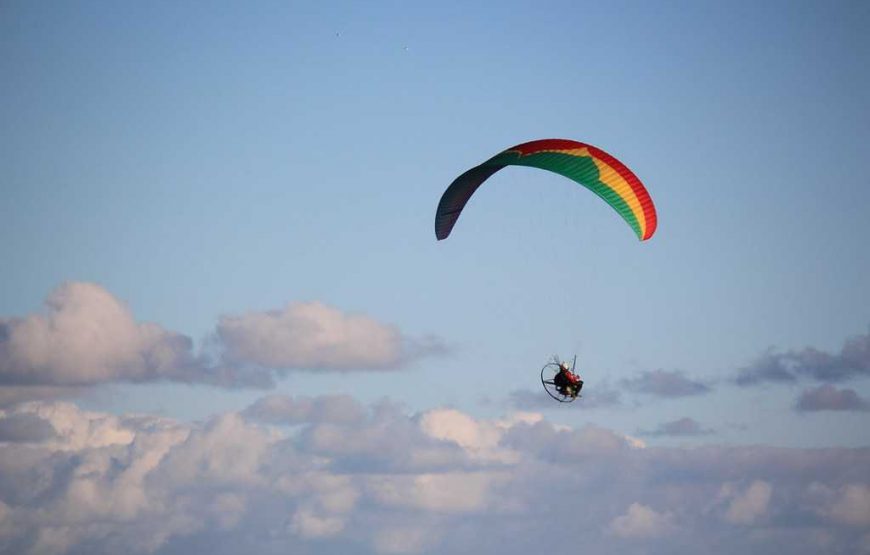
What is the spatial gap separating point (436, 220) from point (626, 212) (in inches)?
393

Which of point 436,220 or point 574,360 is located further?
point 436,220

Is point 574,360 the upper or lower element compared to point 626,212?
lower

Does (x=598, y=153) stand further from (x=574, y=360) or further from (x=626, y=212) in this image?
(x=574, y=360)

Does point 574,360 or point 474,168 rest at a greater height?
point 474,168

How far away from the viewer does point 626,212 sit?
7769cm

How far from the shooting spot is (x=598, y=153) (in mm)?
76875

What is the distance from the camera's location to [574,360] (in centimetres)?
7406

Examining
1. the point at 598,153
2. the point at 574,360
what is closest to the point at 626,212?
the point at 598,153

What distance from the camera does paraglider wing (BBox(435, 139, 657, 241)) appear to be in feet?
252

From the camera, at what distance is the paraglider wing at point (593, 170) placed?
76.9m

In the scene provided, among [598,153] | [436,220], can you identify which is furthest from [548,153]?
[436,220]

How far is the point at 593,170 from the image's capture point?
77.1 m

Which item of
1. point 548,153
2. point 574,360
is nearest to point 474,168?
point 548,153

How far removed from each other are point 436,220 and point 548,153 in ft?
25.1
